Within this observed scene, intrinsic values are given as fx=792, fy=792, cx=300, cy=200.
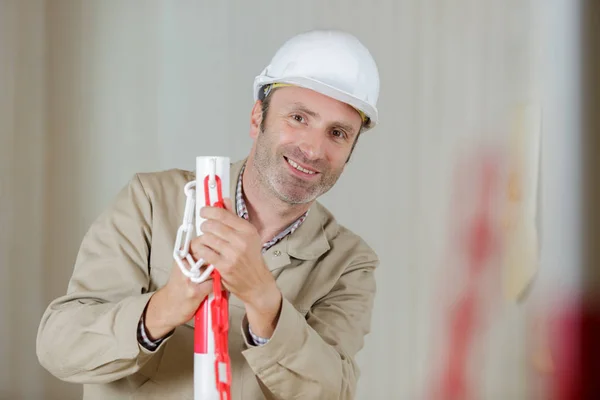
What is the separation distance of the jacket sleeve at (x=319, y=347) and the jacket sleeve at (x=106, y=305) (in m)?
0.16

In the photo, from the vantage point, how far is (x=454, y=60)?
5.75 feet

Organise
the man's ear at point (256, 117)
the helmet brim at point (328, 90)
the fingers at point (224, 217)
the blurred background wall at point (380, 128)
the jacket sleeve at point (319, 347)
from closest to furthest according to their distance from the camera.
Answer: the fingers at point (224, 217)
the jacket sleeve at point (319, 347)
the helmet brim at point (328, 90)
the man's ear at point (256, 117)
the blurred background wall at point (380, 128)

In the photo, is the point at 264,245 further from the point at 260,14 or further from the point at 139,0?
the point at 139,0

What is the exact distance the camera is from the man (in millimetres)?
1062

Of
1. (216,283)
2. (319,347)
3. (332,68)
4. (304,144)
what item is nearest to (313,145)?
(304,144)

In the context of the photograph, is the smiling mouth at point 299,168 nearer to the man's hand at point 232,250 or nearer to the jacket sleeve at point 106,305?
the jacket sleeve at point 106,305

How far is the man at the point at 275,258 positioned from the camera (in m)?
1.06

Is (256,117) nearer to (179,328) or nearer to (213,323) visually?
(179,328)

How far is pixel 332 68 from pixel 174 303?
50 cm

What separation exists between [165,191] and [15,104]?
685mm

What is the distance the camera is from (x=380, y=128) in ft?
5.77

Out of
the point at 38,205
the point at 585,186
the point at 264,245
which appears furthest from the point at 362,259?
the point at 38,205

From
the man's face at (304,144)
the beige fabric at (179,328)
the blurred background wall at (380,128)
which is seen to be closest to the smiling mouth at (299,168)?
the man's face at (304,144)

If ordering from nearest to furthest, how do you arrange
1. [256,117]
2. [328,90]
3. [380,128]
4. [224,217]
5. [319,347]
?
[224,217], [319,347], [328,90], [256,117], [380,128]
